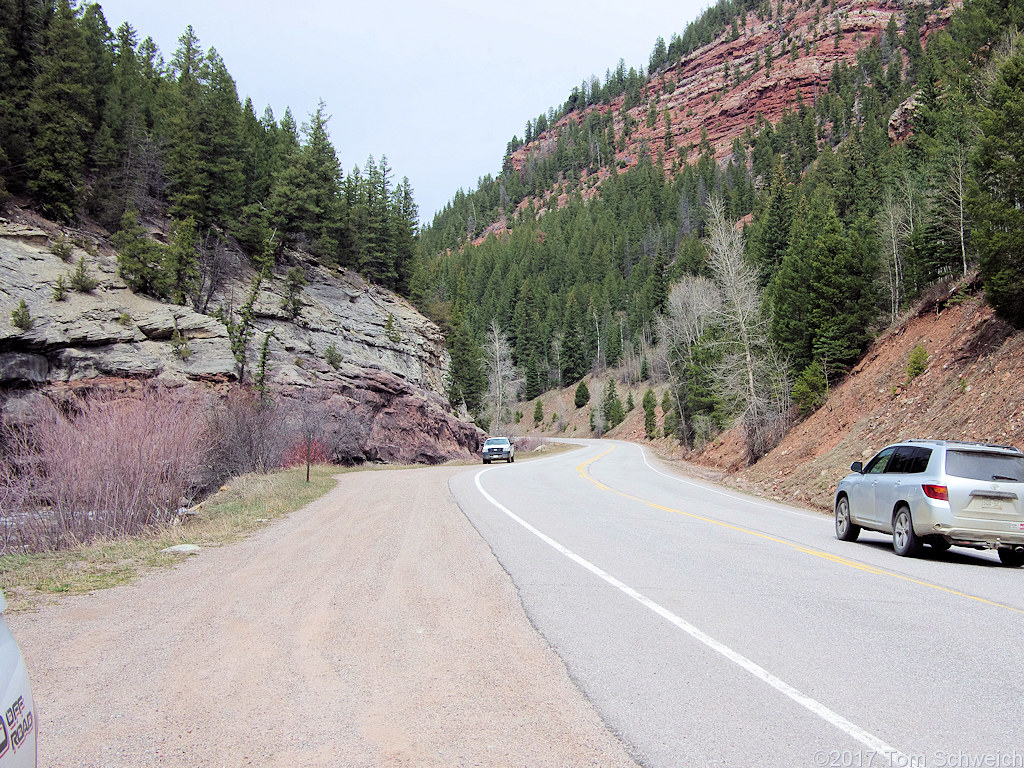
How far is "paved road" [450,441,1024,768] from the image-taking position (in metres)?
3.62

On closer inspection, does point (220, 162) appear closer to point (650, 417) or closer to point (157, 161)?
point (157, 161)

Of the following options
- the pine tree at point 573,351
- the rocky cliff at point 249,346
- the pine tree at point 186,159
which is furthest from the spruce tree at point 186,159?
the pine tree at point 573,351

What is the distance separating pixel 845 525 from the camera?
1177 centimetres

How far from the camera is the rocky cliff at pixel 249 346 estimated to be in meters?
26.1

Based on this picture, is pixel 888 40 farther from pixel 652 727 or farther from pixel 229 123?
pixel 652 727

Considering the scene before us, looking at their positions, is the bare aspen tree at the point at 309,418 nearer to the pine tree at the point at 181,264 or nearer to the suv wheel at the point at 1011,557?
the pine tree at the point at 181,264

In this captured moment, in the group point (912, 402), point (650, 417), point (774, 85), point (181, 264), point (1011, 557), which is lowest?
point (1011, 557)

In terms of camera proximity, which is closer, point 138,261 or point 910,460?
point 910,460

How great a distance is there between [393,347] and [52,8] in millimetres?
27830

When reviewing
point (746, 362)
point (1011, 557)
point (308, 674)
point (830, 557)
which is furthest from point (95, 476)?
point (746, 362)

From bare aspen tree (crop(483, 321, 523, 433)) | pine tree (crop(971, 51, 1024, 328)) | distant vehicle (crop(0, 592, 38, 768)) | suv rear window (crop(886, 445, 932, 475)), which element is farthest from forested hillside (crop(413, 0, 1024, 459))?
distant vehicle (crop(0, 592, 38, 768))

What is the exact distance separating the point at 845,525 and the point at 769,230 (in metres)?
55.9

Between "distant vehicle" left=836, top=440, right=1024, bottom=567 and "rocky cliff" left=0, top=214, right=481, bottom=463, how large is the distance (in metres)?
26.4

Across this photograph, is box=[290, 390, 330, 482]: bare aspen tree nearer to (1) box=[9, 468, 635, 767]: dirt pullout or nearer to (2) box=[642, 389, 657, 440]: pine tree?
(1) box=[9, 468, 635, 767]: dirt pullout
